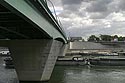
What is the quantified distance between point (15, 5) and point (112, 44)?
513 feet

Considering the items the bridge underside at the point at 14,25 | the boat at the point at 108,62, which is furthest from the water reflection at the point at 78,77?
the boat at the point at 108,62

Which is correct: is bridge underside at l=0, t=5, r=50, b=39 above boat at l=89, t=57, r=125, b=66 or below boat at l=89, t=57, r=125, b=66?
above

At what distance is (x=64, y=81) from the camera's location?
42281 millimetres

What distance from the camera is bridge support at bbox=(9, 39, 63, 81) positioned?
36594 millimetres

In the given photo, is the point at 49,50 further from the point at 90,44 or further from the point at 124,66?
the point at 90,44

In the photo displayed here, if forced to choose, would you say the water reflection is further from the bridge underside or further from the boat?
the boat

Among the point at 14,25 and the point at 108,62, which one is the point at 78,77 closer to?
the point at 14,25

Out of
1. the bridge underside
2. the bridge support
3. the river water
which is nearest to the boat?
the river water

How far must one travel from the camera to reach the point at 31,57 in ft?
121

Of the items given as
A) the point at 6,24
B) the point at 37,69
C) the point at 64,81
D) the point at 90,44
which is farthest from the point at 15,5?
the point at 90,44

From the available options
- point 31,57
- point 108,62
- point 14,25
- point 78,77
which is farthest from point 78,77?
point 108,62

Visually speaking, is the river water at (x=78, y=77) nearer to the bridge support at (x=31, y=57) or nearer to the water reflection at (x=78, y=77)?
the water reflection at (x=78, y=77)

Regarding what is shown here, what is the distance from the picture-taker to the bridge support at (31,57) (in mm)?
36594

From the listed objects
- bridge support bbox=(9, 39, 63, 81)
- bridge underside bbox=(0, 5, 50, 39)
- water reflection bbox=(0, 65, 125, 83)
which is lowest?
water reflection bbox=(0, 65, 125, 83)
